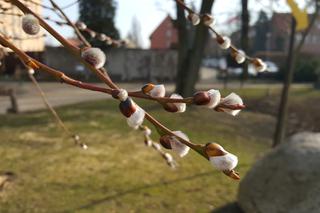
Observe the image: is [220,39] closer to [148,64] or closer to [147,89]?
[147,89]

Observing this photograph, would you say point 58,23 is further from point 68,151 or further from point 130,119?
point 68,151

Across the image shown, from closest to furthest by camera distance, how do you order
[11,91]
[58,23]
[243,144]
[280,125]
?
[58,23]
[280,125]
[243,144]
[11,91]

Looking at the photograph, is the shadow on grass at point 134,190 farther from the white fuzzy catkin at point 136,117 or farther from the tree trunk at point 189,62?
the tree trunk at point 189,62

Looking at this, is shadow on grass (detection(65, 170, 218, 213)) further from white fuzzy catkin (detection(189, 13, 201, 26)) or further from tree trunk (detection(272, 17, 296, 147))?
white fuzzy catkin (detection(189, 13, 201, 26))

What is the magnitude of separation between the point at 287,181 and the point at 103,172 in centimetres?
255

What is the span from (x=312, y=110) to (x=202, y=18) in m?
15.0

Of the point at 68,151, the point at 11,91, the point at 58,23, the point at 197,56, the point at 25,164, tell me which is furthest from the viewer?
the point at 197,56

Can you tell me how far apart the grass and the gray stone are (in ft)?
2.59

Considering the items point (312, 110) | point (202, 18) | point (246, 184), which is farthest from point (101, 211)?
point (312, 110)

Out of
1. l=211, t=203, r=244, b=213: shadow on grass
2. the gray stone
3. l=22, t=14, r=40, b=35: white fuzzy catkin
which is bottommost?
l=211, t=203, r=244, b=213: shadow on grass

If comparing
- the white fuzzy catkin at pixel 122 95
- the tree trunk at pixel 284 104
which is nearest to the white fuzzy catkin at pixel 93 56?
the white fuzzy catkin at pixel 122 95

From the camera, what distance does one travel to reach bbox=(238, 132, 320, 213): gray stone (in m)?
5.00

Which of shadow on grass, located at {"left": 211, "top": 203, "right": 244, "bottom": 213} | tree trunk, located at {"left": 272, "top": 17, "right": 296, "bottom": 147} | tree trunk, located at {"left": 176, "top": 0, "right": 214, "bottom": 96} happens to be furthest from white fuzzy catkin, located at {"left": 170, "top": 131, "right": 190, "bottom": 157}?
tree trunk, located at {"left": 176, "top": 0, "right": 214, "bottom": 96}

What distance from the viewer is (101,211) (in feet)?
18.9
